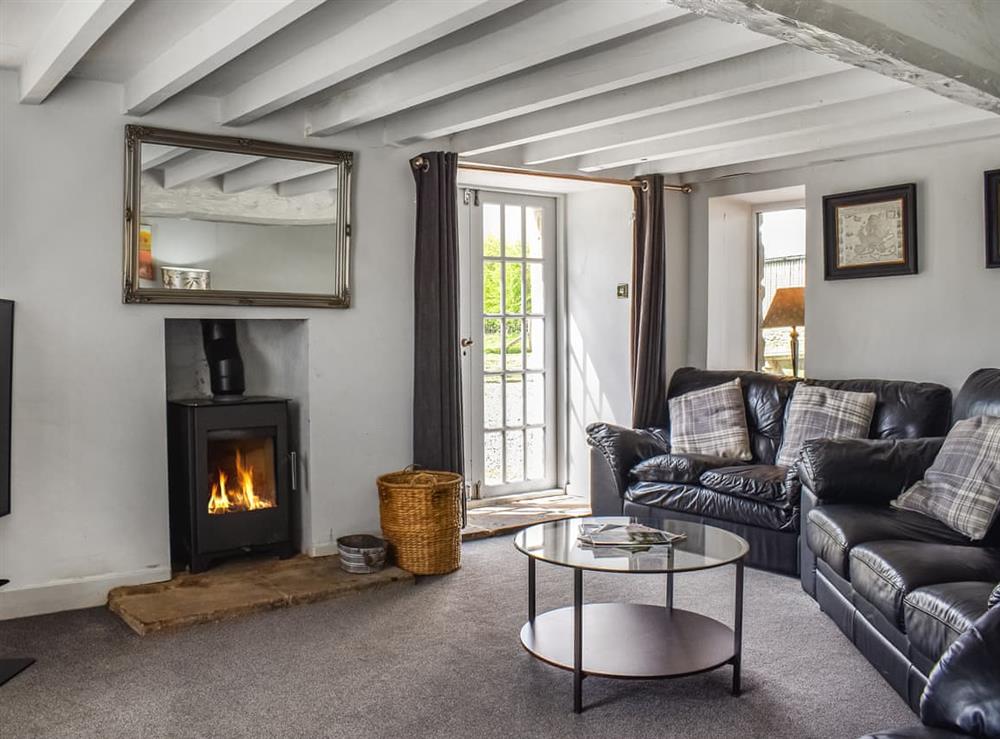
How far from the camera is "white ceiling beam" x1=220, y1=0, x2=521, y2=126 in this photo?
2930mm

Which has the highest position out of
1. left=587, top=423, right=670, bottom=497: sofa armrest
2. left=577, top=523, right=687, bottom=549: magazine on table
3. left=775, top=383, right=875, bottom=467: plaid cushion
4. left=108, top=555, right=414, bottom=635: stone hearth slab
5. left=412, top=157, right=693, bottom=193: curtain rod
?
left=412, top=157, right=693, bottom=193: curtain rod

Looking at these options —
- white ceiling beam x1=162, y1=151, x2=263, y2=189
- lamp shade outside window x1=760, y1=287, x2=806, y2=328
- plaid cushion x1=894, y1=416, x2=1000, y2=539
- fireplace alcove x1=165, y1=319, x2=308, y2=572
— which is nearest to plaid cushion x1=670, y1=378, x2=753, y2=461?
lamp shade outside window x1=760, y1=287, x2=806, y2=328

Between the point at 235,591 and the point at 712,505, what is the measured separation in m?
2.29

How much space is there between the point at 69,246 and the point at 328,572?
1.84 metres

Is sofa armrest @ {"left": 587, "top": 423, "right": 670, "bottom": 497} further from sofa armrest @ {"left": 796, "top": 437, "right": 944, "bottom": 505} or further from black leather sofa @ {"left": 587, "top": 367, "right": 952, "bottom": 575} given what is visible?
sofa armrest @ {"left": 796, "top": 437, "right": 944, "bottom": 505}

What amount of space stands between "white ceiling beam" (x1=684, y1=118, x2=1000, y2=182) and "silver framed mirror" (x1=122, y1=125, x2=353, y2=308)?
2.42 metres

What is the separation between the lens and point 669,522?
3.64 metres

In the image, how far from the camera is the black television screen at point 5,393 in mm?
3717

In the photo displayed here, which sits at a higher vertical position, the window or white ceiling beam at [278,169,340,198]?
white ceiling beam at [278,169,340,198]

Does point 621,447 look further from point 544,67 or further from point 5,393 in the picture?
point 5,393

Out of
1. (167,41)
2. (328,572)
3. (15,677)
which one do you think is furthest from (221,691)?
(167,41)

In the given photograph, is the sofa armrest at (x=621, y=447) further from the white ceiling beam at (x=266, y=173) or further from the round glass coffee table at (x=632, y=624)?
the white ceiling beam at (x=266, y=173)

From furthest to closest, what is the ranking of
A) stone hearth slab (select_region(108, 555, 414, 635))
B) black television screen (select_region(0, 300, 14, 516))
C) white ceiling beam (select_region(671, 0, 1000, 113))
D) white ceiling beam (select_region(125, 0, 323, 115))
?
1. stone hearth slab (select_region(108, 555, 414, 635))
2. black television screen (select_region(0, 300, 14, 516))
3. white ceiling beam (select_region(125, 0, 323, 115))
4. white ceiling beam (select_region(671, 0, 1000, 113))

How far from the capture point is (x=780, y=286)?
602 cm
